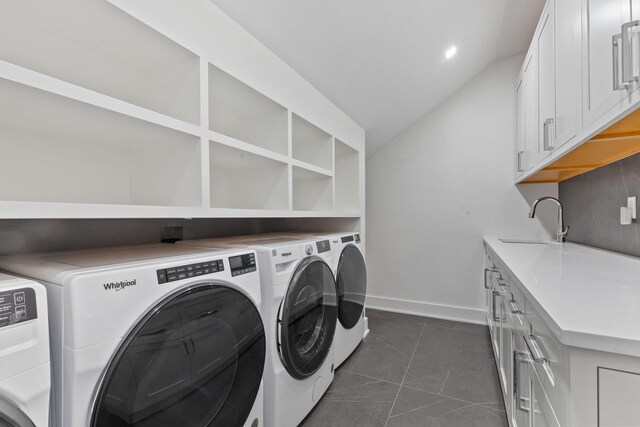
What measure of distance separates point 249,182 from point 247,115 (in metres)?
0.38

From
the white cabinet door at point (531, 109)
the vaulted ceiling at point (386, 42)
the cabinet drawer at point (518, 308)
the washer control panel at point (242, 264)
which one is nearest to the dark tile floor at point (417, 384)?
the cabinet drawer at point (518, 308)

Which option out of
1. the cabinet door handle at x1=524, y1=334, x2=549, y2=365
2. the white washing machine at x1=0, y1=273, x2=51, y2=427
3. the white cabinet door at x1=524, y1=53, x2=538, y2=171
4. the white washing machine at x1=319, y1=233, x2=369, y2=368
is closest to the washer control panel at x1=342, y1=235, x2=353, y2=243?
the white washing machine at x1=319, y1=233, x2=369, y2=368

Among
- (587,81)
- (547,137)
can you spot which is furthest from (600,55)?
(547,137)

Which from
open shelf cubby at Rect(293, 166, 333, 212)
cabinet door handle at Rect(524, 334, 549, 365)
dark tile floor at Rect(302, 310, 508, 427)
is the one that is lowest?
dark tile floor at Rect(302, 310, 508, 427)

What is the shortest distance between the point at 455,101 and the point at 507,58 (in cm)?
57

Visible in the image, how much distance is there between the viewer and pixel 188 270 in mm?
934

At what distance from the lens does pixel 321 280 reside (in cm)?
165

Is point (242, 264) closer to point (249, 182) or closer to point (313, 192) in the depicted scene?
point (249, 182)

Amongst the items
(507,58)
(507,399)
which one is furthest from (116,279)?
(507,58)

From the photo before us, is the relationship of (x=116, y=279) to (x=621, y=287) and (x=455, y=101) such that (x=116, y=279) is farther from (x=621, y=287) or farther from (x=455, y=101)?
(x=455, y=101)

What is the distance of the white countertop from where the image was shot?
622mm

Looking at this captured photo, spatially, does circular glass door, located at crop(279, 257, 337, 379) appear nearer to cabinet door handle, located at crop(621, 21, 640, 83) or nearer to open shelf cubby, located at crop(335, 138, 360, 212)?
open shelf cubby, located at crop(335, 138, 360, 212)

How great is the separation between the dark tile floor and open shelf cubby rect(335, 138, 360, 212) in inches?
46.3

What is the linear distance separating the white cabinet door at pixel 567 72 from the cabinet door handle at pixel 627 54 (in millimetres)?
388
